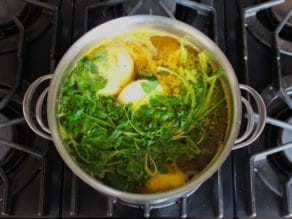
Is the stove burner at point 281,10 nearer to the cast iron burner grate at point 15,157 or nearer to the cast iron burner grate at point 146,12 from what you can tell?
the cast iron burner grate at point 146,12

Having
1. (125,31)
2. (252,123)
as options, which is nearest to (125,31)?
(125,31)

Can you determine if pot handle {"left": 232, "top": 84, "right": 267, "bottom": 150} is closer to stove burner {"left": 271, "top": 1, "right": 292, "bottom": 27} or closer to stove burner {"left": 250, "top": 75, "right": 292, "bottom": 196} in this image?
stove burner {"left": 250, "top": 75, "right": 292, "bottom": 196}

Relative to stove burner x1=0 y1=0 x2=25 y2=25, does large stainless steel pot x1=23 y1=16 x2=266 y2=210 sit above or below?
below

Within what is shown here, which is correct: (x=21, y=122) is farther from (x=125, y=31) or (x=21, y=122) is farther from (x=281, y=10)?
(x=281, y=10)

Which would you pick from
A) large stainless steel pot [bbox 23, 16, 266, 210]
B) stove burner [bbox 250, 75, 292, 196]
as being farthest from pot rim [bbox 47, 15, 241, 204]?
stove burner [bbox 250, 75, 292, 196]

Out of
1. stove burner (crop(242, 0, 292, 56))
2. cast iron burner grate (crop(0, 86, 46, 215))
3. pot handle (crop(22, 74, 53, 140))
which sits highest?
stove burner (crop(242, 0, 292, 56))

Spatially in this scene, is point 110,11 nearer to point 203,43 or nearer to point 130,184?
point 203,43
